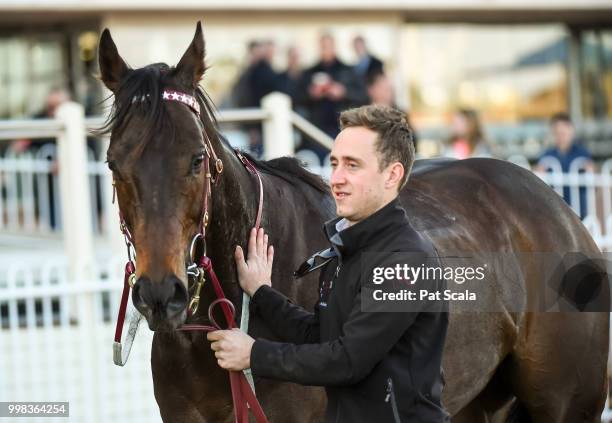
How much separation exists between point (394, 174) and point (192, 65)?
2.85 ft

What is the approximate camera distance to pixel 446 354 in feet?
13.3

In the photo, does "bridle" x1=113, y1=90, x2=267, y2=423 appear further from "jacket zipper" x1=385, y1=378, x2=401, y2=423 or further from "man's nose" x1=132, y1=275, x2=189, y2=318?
"jacket zipper" x1=385, y1=378, x2=401, y2=423

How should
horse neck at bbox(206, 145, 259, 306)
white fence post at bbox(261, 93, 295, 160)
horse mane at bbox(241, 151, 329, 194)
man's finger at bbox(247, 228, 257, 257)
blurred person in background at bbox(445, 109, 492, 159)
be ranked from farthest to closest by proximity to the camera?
1. blurred person in background at bbox(445, 109, 492, 159)
2. white fence post at bbox(261, 93, 295, 160)
3. horse mane at bbox(241, 151, 329, 194)
4. man's finger at bbox(247, 228, 257, 257)
5. horse neck at bbox(206, 145, 259, 306)

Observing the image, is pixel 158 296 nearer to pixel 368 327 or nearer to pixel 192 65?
pixel 368 327

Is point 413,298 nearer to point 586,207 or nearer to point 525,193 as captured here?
point 525,193

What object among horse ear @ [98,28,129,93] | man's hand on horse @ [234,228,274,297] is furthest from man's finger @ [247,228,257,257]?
horse ear @ [98,28,129,93]

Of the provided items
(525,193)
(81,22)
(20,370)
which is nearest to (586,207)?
(525,193)

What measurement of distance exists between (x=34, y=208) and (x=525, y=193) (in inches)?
253

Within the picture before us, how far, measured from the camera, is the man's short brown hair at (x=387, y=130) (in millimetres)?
2906

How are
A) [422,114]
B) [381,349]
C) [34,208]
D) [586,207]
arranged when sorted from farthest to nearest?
[422,114] → [34,208] → [586,207] → [381,349]

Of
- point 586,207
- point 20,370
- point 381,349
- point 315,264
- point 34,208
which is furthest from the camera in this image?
point 34,208

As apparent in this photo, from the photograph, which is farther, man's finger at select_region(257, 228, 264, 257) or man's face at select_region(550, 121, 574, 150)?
man's face at select_region(550, 121, 574, 150)

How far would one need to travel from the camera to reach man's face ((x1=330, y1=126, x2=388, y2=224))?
2.90m

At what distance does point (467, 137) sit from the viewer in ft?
33.2
